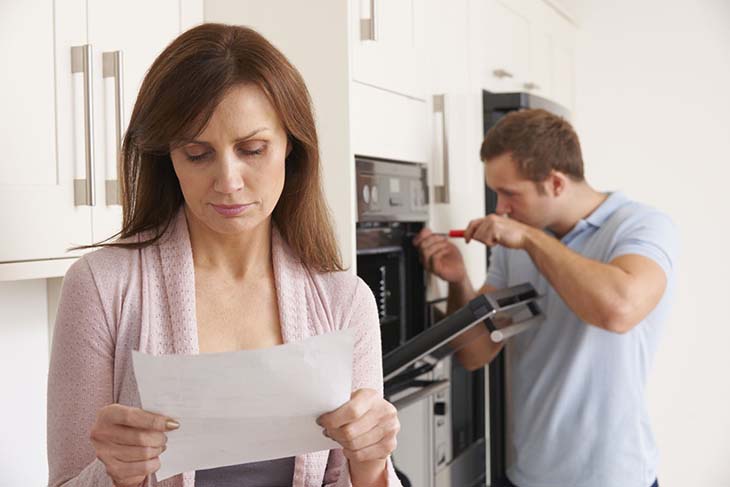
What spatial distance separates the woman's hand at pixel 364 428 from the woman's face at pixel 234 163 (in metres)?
0.26

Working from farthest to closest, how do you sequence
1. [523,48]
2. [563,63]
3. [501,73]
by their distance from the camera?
[563,63], [523,48], [501,73]

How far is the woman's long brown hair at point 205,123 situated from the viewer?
3.40 ft

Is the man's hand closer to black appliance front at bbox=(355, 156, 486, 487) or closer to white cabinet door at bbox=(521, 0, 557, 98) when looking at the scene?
black appliance front at bbox=(355, 156, 486, 487)

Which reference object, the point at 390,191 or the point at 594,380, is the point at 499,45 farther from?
the point at 594,380

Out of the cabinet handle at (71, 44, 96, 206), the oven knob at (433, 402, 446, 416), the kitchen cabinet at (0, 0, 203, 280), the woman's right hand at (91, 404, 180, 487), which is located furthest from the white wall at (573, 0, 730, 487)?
the woman's right hand at (91, 404, 180, 487)

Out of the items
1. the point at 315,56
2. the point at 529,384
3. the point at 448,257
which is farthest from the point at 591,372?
the point at 315,56

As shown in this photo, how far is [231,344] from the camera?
114cm

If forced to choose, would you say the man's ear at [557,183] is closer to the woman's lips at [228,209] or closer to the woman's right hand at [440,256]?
the woman's right hand at [440,256]

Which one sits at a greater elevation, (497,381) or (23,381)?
(23,381)

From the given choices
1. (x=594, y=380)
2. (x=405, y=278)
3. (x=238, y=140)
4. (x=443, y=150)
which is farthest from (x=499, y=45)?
(x=238, y=140)

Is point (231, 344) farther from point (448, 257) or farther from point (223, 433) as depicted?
point (448, 257)

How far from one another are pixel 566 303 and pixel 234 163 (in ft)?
3.44

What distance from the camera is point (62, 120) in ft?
4.21

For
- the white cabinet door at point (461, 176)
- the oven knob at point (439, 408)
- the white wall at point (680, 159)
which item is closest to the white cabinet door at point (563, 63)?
the white wall at point (680, 159)
